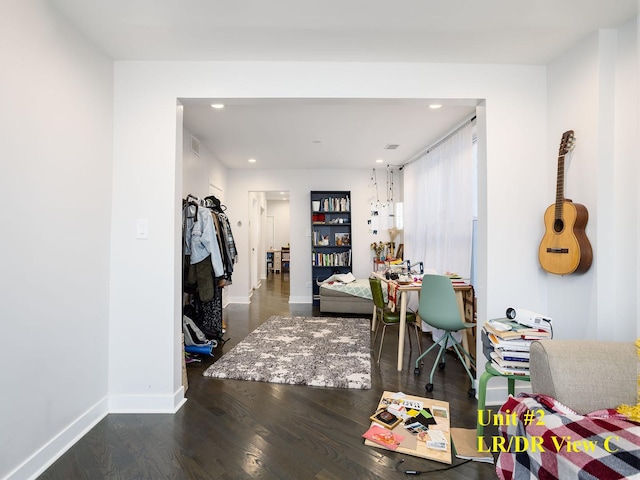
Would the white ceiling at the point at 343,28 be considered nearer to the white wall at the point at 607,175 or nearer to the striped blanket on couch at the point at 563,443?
the white wall at the point at 607,175

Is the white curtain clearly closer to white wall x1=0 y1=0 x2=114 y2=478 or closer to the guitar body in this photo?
the guitar body

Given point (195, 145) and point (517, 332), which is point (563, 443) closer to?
point (517, 332)

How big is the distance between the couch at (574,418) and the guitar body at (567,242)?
0.65m

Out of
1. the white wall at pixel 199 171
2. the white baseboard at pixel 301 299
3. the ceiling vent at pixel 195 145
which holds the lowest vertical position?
the white baseboard at pixel 301 299

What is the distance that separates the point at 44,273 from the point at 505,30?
2.99 m

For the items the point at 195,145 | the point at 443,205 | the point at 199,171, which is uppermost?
the point at 195,145

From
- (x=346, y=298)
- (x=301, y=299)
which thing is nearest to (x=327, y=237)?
(x=301, y=299)

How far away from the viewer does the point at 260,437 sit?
5.94 feet

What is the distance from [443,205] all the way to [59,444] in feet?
13.7

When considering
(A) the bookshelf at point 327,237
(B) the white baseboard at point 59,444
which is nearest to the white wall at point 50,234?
(B) the white baseboard at point 59,444

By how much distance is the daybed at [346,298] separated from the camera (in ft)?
15.3

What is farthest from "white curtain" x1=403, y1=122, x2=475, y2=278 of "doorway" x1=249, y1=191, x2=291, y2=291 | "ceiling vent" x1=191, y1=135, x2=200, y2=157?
"doorway" x1=249, y1=191, x2=291, y2=291

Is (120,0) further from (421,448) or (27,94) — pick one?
(421,448)

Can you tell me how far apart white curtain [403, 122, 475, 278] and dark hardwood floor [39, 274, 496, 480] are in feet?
5.22
